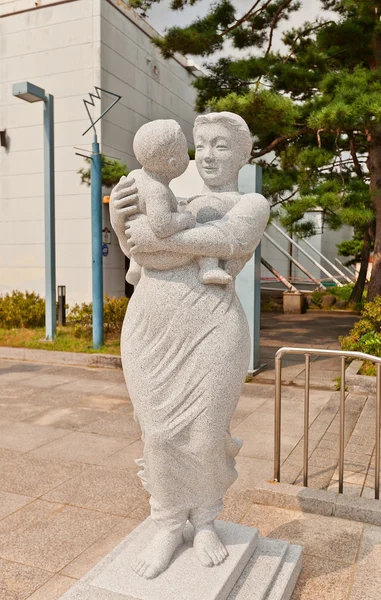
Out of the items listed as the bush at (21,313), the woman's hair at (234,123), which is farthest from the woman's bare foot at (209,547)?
the bush at (21,313)

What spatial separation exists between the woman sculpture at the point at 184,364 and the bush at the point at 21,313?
8.42m

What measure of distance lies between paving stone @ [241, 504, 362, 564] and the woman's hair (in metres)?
2.27

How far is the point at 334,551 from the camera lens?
2977 millimetres

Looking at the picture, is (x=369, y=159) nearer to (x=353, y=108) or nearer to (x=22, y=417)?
(x=353, y=108)

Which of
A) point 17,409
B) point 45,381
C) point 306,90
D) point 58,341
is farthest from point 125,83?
point 17,409

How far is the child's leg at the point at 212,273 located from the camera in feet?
7.54

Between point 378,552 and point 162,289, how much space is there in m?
2.04

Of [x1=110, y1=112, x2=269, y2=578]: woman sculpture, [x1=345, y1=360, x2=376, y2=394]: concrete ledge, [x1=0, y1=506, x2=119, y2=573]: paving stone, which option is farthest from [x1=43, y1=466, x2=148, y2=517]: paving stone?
[x1=345, y1=360, x2=376, y2=394]: concrete ledge

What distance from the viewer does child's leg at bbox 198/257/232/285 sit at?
90.5 inches

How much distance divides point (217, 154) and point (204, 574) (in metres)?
1.93

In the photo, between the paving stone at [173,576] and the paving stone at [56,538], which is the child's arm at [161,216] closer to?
the paving stone at [173,576]

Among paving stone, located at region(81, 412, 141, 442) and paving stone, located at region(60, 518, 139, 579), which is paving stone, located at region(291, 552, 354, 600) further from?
paving stone, located at region(81, 412, 141, 442)

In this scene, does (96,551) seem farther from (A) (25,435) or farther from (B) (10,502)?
(A) (25,435)

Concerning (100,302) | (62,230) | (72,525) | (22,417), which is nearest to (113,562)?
(72,525)
